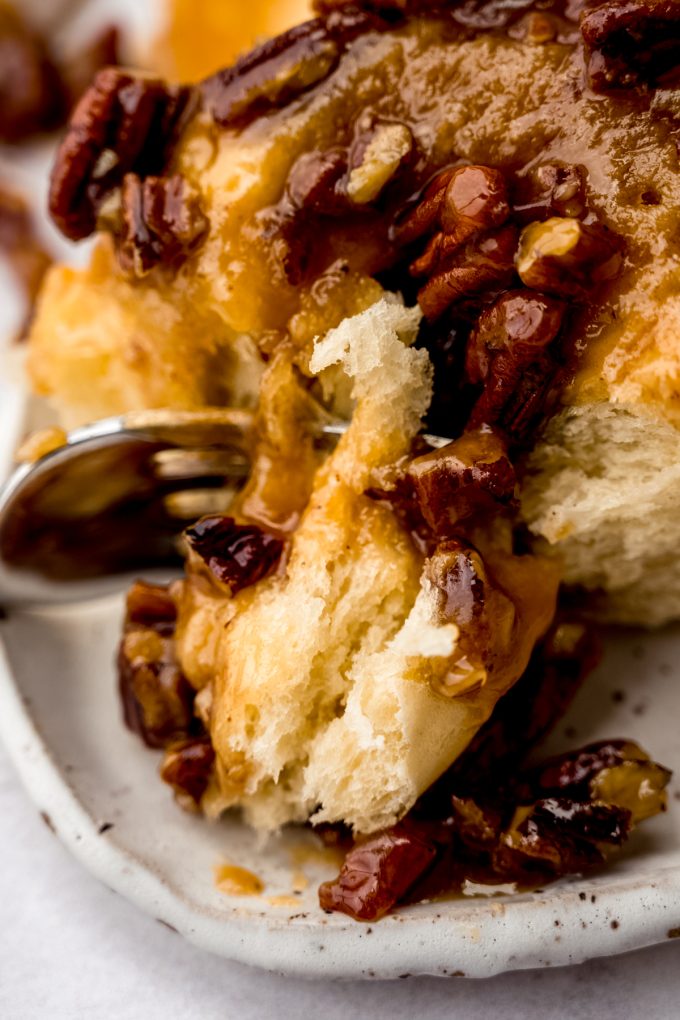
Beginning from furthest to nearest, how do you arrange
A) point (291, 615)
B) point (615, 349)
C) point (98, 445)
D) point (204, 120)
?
point (98, 445) < point (204, 120) < point (291, 615) < point (615, 349)

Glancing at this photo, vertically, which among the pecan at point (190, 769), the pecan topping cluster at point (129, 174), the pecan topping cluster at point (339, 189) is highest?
the pecan topping cluster at point (129, 174)

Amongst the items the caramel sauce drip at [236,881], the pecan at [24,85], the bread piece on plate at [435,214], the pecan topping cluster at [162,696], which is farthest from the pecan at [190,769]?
the pecan at [24,85]

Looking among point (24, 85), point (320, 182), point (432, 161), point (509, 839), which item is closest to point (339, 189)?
point (320, 182)

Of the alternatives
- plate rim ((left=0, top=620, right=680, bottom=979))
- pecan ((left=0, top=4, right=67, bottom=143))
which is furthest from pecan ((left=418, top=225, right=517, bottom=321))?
pecan ((left=0, top=4, right=67, bottom=143))

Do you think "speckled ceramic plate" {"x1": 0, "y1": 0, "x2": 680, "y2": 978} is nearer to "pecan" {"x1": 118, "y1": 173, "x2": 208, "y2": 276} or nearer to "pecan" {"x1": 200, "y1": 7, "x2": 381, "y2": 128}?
"pecan" {"x1": 118, "y1": 173, "x2": 208, "y2": 276}

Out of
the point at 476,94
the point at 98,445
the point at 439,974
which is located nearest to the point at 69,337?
the point at 98,445

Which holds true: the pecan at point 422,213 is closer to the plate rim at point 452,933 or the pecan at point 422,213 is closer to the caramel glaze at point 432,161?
the caramel glaze at point 432,161

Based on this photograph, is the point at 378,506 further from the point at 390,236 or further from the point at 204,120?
the point at 204,120
